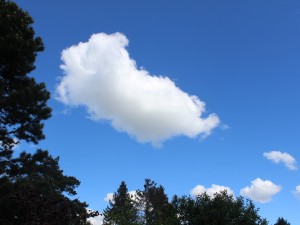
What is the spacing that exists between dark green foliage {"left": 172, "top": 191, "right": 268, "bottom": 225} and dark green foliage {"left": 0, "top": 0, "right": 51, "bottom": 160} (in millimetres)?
15293

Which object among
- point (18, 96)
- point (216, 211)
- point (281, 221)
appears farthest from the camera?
point (281, 221)

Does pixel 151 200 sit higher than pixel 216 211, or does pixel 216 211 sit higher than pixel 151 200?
pixel 151 200

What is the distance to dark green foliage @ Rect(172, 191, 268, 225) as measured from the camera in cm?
3094

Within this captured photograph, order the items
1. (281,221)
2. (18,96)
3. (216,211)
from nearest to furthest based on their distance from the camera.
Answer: (18,96) → (216,211) → (281,221)

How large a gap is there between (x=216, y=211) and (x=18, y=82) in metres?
18.2

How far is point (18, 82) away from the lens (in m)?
21.7

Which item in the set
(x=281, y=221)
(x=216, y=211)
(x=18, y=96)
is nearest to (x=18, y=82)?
(x=18, y=96)

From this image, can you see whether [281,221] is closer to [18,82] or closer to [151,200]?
[151,200]

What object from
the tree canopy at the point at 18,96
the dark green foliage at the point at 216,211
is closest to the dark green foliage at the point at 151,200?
the dark green foliage at the point at 216,211

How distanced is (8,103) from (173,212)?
59.2ft

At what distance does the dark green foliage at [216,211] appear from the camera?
102 ft

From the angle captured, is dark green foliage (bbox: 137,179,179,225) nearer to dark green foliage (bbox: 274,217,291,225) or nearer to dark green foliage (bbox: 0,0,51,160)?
dark green foliage (bbox: 274,217,291,225)

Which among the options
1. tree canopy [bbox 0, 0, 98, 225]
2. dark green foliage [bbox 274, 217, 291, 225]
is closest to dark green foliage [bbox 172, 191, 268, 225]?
tree canopy [bbox 0, 0, 98, 225]

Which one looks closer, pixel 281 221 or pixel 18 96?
pixel 18 96
